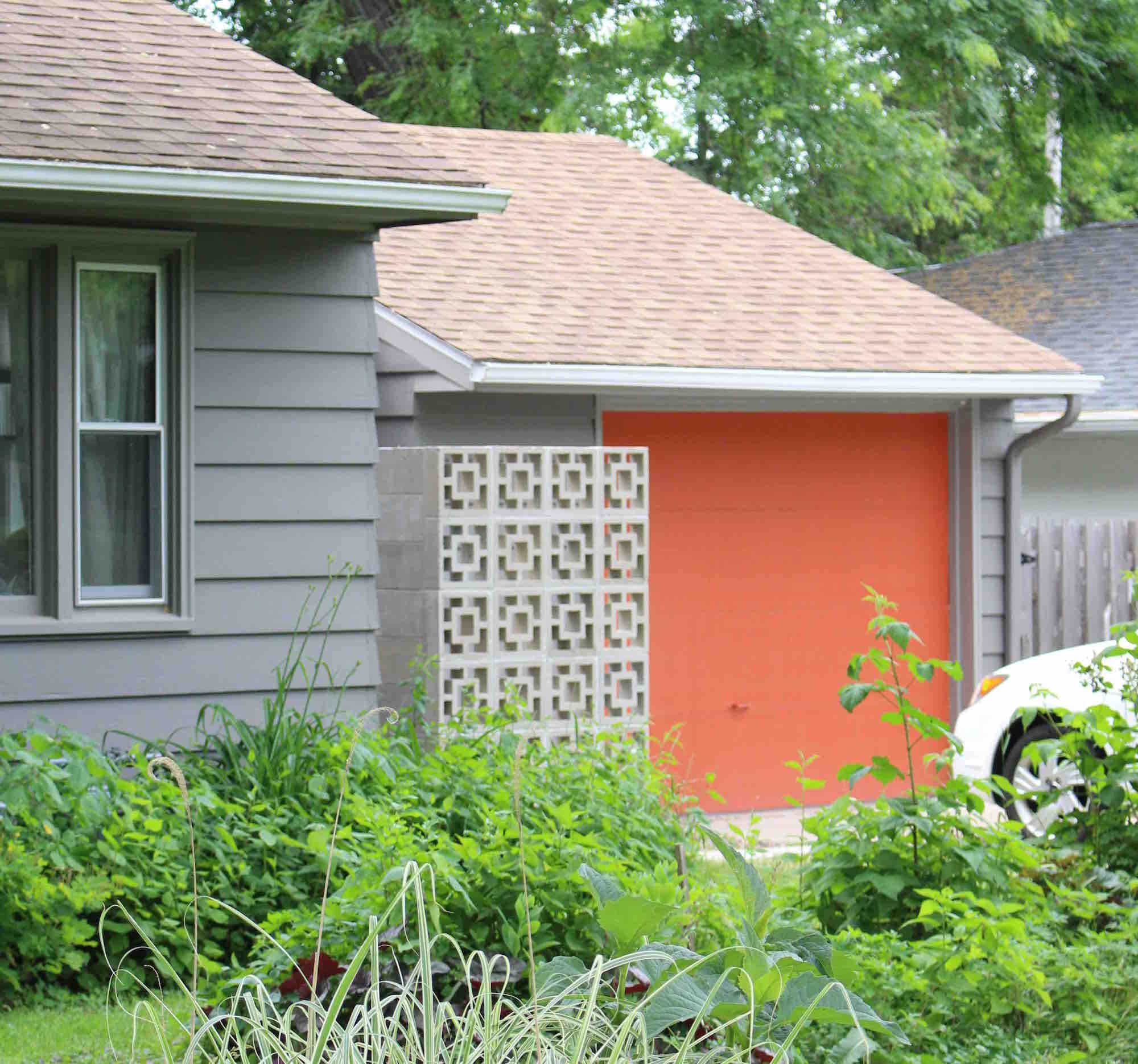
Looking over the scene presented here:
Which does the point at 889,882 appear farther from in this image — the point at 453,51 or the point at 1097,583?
the point at 453,51

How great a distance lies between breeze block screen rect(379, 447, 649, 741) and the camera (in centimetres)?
905

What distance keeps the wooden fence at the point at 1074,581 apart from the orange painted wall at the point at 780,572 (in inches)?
55.4

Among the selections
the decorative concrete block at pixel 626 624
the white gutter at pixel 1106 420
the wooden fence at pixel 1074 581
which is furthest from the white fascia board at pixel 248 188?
the white gutter at pixel 1106 420

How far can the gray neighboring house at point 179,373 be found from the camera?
25.9 ft

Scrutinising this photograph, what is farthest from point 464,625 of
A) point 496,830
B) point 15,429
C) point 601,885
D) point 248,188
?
point 601,885

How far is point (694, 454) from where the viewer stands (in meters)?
11.8

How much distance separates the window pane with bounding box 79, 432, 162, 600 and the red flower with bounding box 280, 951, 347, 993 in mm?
4102

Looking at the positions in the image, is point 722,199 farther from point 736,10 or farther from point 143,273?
Answer: point 143,273

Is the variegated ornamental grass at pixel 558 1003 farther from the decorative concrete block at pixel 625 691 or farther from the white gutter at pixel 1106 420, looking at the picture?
the white gutter at pixel 1106 420

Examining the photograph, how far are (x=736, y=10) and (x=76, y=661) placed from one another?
12651mm

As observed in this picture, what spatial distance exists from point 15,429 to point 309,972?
14.9 ft

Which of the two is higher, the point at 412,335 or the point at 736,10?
the point at 736,10

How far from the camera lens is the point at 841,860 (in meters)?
5.32

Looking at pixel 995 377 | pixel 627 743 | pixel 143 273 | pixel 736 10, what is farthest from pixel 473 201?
pixel 736 10
